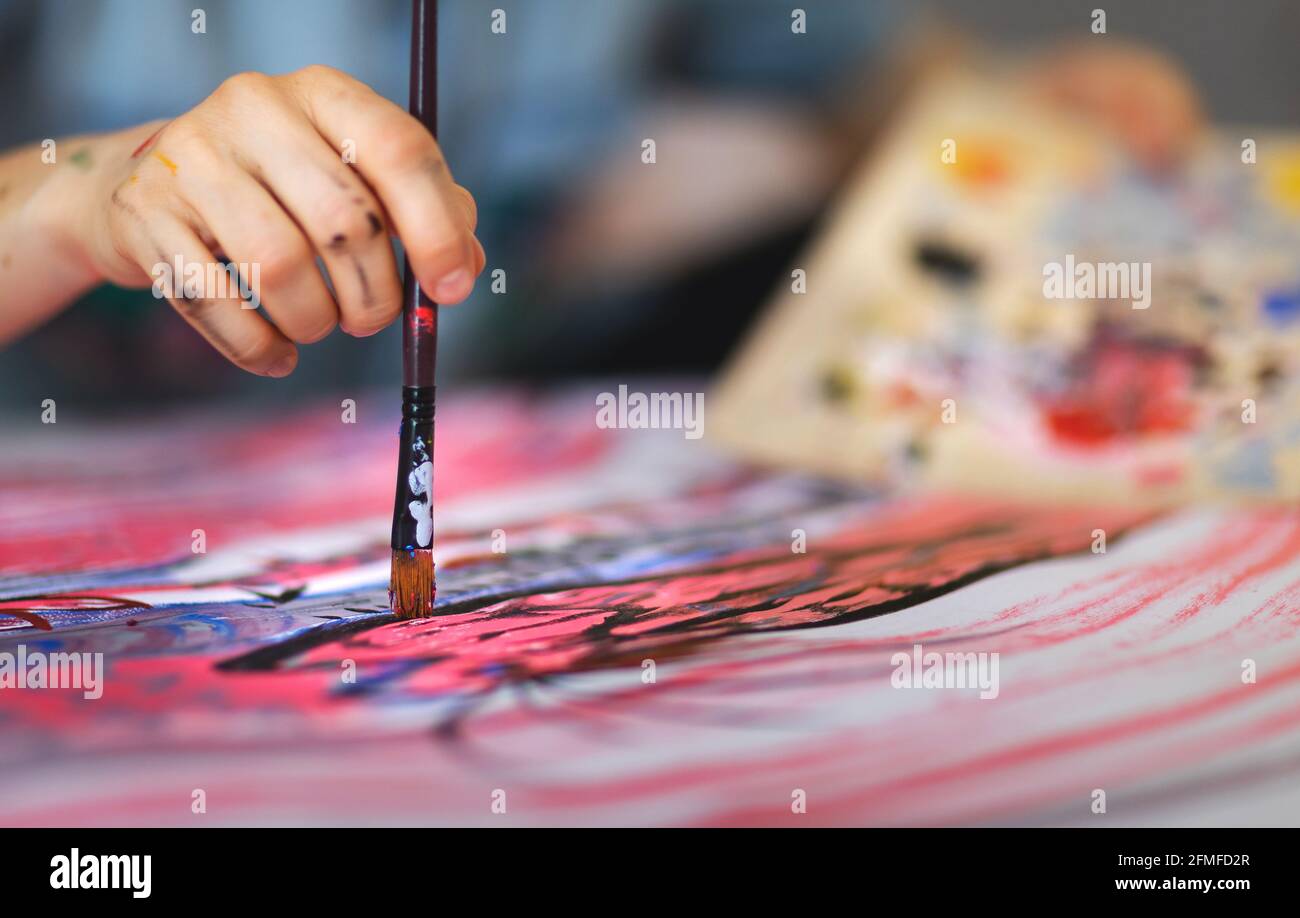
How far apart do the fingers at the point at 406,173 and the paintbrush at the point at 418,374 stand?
0.06 ft

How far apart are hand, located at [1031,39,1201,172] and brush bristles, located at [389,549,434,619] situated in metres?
0.86

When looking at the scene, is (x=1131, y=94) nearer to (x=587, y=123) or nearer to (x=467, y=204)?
(x=587, y=123)

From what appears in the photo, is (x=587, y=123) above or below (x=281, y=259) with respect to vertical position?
above

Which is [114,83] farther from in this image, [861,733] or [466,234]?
[861,733]

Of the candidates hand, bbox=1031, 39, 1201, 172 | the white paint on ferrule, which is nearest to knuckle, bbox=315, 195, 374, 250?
the white paint on ferrule

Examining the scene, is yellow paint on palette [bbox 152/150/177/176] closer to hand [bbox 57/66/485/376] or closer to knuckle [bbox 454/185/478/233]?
hand [bbox 57/66/485/376]

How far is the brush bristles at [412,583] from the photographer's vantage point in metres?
0.51

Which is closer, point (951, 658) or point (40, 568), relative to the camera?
point (951, 658)

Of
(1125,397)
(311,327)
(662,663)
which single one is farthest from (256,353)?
(1125,397)

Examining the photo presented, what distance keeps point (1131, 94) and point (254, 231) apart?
1033 millimetres

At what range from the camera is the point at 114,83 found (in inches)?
49.3

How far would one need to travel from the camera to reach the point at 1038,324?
3.04ft
